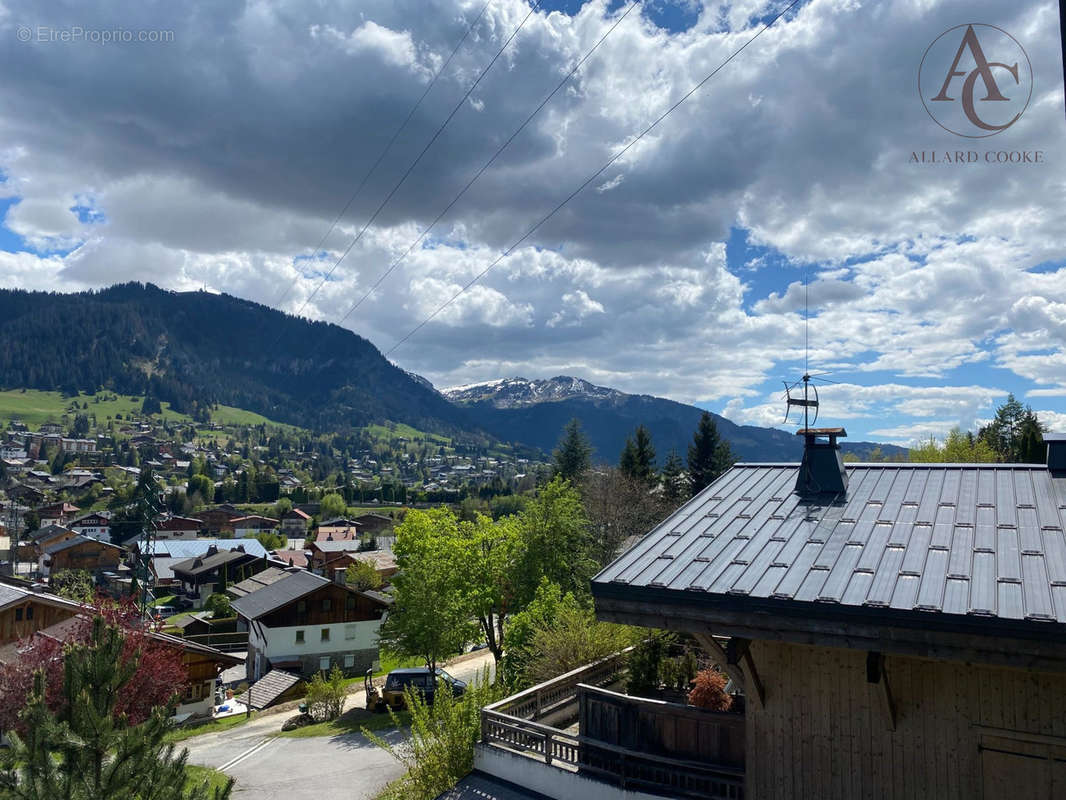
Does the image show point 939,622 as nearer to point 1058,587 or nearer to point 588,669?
point 1058,587

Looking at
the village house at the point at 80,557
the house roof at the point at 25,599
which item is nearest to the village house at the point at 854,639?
the house roof at the point at 25,599

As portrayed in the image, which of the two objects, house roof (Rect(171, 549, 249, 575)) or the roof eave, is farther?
house roof (Rect(171, 549, 249, 575))

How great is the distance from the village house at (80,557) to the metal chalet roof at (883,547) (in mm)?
117677

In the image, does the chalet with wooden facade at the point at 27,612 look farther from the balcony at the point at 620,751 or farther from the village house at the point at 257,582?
the balcony at the point at 620,751

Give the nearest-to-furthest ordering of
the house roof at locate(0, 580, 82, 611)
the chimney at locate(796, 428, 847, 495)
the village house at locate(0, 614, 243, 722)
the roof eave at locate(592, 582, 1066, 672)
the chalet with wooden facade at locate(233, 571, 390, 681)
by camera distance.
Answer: the roof eave at locate(592, 582, 1066, 672) < the chimney at locate(796, 428, 847, 495) < the village house at locate(0, 614, 243, 722) < the house roof at locate(0, 580, 82, 611) < the chalet with wooden facade at locate(233, 571, 390, 681)

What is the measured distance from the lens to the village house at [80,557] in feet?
351

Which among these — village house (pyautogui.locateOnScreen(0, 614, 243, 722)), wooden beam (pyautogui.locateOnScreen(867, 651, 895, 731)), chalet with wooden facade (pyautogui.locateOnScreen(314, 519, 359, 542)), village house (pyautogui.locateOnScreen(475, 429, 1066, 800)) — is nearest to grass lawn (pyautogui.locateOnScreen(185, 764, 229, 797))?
village house (pyautogui.locateOnScreen(475, 429, 1066, 800))

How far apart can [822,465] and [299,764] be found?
64.6 ft

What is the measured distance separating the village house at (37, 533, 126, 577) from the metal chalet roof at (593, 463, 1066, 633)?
117677mm

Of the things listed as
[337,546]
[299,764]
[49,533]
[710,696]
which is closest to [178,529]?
[49,533]

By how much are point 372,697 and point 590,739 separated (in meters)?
24.4

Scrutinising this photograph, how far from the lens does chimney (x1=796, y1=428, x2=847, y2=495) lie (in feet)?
41.1

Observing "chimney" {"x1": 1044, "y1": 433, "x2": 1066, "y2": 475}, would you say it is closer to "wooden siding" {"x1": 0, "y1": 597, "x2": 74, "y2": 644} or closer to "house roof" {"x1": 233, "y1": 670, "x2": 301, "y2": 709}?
"house roof" {"x1": 233, "y1": 670, "x2": 301, "y2": 709}

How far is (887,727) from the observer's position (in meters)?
9.38
